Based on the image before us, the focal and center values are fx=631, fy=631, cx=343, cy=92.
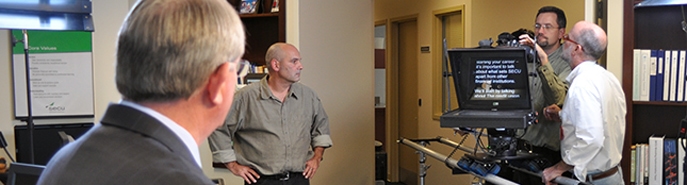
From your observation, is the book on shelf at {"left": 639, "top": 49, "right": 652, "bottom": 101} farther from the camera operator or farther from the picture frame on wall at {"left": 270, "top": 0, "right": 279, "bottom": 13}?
the picture frame on wall at {"left": 270, "top": 0, "right": 279, "bottom": 13}

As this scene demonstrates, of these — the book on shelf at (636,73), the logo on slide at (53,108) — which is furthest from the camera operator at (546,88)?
the logo on slide at (53,108)

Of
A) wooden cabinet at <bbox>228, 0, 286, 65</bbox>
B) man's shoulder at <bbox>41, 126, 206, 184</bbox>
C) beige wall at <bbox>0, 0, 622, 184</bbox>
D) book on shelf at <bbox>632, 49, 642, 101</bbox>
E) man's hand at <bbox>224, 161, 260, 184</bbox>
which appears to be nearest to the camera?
man's shoulder at <bbox>41, 126, 206, 184</bbox>

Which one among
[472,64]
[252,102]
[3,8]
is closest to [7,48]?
[3,8]

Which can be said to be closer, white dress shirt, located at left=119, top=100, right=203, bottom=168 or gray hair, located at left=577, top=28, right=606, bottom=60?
white dress shirt, located at left=119, top=100, right=203, bottom=168

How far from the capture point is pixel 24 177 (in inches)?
71.4

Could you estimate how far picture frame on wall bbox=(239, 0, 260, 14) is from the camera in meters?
4.12

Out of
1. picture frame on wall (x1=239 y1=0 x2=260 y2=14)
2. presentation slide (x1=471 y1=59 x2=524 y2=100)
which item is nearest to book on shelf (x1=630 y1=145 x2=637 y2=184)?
presentation slide (x1=471 y1=59 x2=524 y2=100)

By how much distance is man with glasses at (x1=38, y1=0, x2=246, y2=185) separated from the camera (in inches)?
28.6

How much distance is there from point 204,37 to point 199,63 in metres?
0.03

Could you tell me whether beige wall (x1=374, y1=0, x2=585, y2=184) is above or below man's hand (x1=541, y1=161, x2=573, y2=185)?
above

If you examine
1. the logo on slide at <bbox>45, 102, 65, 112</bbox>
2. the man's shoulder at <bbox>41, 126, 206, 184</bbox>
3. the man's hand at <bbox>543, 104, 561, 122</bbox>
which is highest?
the man's shoulder at <bbox>41, 126, 206, 184</bbox>

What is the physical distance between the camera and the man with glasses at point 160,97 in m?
0.73

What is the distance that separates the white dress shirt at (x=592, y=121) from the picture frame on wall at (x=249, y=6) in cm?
226

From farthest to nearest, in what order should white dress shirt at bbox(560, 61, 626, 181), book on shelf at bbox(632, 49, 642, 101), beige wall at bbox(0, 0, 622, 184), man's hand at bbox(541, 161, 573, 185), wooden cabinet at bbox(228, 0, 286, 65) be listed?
1. wooden cabinet at bbox(228, 0, 286, 65)
2. beige wall at bbox(0, 0, 622, 184)
3. book on shelf at bbox(632, 49, 642, 101)
4. man's hand at bbox(541, 161, 573, 185)
5. white dress shirt at bbox(560, 61, 626, 181)
